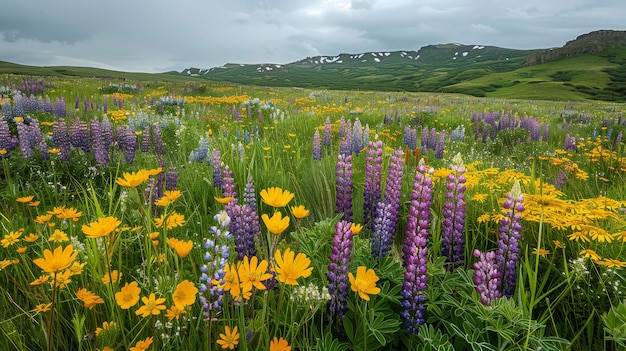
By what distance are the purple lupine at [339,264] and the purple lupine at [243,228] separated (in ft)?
1.48

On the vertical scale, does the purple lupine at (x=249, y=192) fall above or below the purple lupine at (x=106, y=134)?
below

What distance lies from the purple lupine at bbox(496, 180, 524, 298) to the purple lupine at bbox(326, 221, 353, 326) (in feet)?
2.51

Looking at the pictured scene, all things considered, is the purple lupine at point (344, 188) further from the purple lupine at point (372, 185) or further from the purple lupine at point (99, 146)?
the purple lupine at point (99, 146)

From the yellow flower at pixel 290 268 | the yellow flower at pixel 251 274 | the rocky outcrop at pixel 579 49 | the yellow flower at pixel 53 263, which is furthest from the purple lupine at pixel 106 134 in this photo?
the rocky outcrop at pixel 579 49

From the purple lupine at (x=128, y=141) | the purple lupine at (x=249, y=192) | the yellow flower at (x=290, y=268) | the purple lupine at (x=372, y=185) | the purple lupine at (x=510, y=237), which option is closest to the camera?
the yellow flower at (x=290, y=268)

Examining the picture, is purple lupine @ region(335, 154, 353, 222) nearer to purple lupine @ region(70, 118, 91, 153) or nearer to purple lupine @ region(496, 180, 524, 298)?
purple lupine @ region(496, 180, 524, 298)

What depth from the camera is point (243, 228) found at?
1787 millimetres

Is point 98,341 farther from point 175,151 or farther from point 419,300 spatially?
point 175,151

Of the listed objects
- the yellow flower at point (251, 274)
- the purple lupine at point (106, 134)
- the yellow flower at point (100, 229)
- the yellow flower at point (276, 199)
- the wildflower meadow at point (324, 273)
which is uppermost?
the purple lupine at point (106, 134)

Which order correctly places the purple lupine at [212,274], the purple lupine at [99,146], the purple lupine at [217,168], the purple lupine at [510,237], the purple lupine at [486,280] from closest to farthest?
the purple lupine at [212,274] → the purple lupine at [486,280] → the purple lupine at [510,237] → the purple lupine at [217,168] → the purple lupine at [99,146]

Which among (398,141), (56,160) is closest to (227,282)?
(56,160)

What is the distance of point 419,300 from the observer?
4.99ft

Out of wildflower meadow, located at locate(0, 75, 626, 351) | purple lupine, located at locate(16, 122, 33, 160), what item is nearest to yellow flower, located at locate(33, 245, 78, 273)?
wildflower meadow, located at locate(0, 75, 626, 351)

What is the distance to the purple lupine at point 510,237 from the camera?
1.65m
